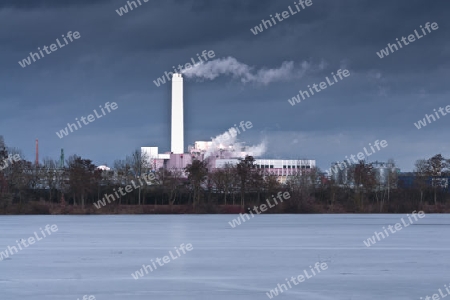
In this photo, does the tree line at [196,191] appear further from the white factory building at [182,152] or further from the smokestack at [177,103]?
the smokestack at [177,103]

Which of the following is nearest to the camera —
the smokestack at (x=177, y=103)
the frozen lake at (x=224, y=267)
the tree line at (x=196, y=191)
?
the frozen lake at (x=224, y=267)

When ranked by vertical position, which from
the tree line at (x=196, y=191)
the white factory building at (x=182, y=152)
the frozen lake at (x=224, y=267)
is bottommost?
the frozen lake at (x=224, y=267)

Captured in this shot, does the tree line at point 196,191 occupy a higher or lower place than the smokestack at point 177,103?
lower

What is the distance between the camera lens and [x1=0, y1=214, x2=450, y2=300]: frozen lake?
14.2 meters

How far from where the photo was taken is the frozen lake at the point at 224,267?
14.2m

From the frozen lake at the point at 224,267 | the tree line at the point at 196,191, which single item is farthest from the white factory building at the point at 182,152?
the frozen lake at the point at 224,267

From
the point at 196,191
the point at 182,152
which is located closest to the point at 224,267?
the point at 196,191

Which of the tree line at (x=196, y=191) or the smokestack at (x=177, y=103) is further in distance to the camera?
the smokestack at (x=177, y=103)

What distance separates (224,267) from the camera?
59.4ft

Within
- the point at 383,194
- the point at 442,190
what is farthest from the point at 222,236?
the point at 442,190

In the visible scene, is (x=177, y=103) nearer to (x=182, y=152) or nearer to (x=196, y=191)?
(x=182, y=152)

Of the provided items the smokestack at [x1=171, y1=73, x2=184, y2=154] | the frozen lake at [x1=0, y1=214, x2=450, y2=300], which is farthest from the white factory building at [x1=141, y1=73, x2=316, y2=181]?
the frozen lake at [x1=0, y1=214, x2=450, y2=300]

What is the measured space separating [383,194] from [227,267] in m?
56.1

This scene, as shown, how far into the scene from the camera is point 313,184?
72000 mm
